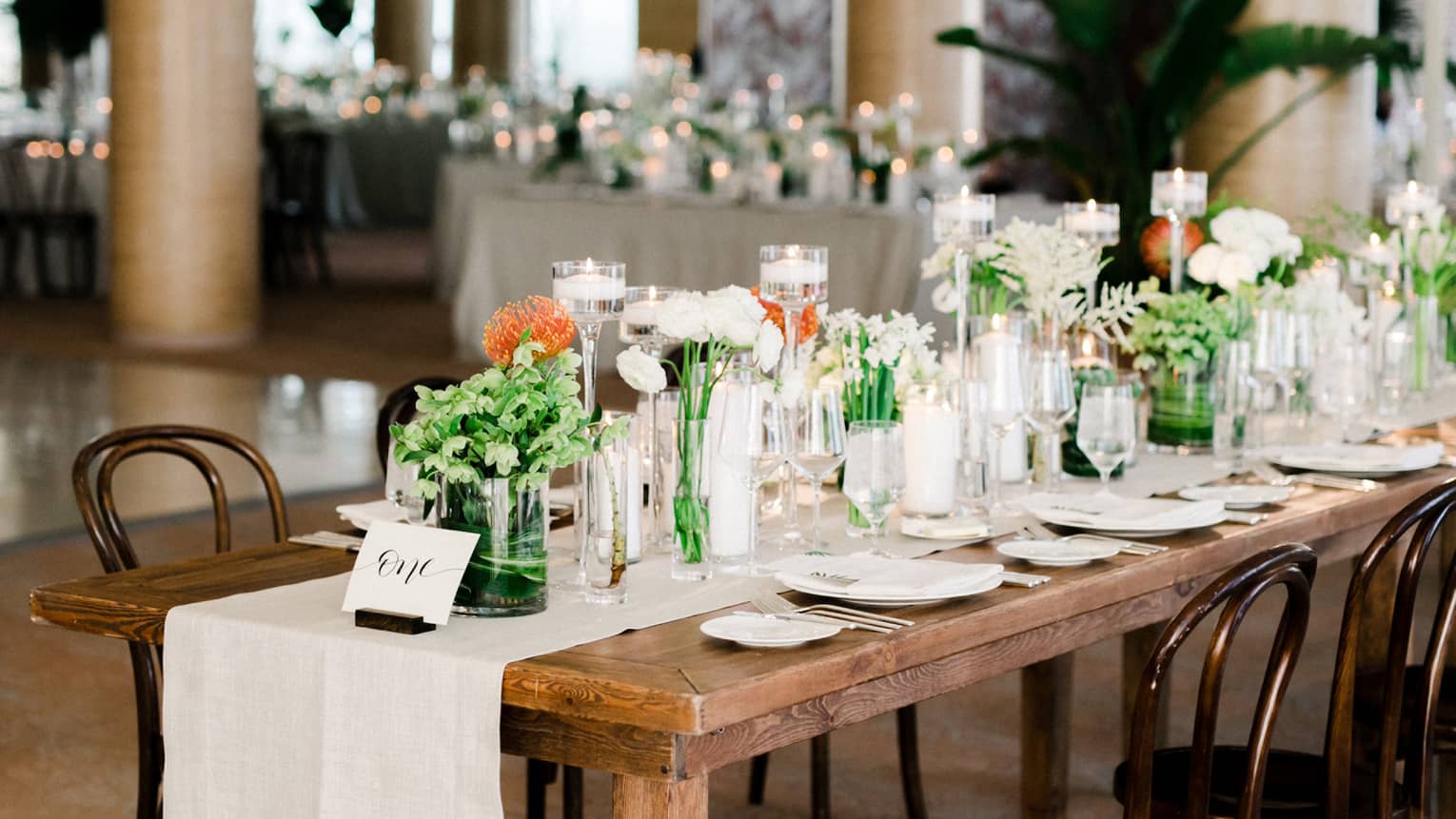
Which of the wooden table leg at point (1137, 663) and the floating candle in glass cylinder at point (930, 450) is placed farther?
the wooden table leg at point (1137, 663)

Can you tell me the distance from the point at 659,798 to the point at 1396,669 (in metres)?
1.20

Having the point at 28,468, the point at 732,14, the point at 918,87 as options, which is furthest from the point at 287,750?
the point at 732,14

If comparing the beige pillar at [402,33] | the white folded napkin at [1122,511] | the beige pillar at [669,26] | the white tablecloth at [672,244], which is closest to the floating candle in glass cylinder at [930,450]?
the white folded napkin at [1122,511]

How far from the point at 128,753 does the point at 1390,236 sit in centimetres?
276

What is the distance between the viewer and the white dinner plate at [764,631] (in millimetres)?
2020

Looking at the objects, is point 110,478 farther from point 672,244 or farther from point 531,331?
point 672,244

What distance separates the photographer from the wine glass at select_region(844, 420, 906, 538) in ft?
8.08

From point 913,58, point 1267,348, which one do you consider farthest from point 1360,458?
point 913,58

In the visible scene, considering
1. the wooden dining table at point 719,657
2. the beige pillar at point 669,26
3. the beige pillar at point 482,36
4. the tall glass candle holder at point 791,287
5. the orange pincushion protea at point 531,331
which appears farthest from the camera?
the beige pillar at point 482,36

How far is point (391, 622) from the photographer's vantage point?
208 centimetres

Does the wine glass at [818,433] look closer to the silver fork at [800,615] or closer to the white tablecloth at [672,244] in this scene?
the silver fork at [800,615]

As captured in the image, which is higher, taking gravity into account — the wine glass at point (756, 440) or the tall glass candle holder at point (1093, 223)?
the tall glass candle holder at point (1093, 223)

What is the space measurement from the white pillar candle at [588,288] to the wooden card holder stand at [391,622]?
0.49 meters

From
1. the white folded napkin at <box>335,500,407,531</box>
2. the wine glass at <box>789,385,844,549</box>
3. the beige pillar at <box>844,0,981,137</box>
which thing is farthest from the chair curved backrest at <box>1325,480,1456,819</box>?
the beige pillar at <box>844,0,981,137</box>
